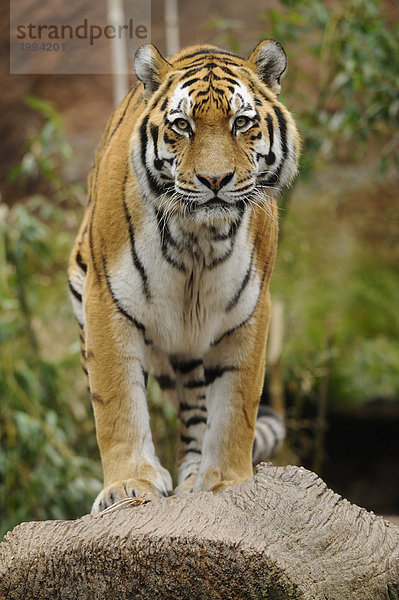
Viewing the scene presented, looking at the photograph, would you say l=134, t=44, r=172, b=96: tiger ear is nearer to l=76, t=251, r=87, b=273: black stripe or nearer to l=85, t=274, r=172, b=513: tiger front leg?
l=85, t=274, r=172, b=513: tiger front leg

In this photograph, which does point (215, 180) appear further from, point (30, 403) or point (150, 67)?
point (30, 403)

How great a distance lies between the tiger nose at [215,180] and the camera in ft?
7.58

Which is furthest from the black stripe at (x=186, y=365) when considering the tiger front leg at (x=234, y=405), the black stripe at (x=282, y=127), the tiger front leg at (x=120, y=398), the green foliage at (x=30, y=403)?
the green foliage at (x=30, y=403)

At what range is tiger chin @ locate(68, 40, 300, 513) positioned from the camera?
2.42 m

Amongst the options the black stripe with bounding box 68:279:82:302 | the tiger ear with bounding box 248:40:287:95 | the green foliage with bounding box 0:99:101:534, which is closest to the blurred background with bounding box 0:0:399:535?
the green foliage with bounding box 0:99:101:534

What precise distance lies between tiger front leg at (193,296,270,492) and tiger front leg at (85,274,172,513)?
0.19 meters

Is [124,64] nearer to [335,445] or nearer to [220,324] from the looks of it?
[335,445]

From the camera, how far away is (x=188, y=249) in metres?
2.60

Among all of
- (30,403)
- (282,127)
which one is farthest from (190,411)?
(30,403)

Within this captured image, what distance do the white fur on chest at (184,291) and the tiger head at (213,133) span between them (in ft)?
0.62

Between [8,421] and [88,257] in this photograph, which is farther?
[8,421]

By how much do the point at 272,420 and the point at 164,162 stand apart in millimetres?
1542

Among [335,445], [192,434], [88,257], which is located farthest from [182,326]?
[335,445]

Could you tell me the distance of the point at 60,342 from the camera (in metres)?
6.89
